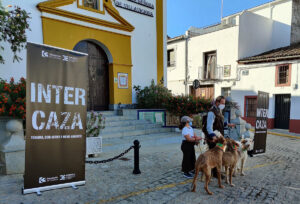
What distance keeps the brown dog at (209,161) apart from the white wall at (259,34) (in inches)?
532

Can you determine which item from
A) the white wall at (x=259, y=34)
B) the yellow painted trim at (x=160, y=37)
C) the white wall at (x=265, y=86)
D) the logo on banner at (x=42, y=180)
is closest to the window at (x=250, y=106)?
the white wall at (x=265, y=86)

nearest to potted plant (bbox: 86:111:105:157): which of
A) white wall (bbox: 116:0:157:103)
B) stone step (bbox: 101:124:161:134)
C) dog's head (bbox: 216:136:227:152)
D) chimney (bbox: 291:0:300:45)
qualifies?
stone step (bbox: 101:124:161:134)

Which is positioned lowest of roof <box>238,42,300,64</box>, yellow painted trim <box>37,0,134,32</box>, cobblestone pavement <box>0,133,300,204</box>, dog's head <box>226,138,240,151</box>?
cobblestone pavement <box>0,133,300,204</box>

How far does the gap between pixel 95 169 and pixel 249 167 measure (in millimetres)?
3787

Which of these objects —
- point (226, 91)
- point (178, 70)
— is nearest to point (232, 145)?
point (226, 91)

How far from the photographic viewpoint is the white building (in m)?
14.4

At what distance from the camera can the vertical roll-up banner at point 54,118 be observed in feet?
10.7

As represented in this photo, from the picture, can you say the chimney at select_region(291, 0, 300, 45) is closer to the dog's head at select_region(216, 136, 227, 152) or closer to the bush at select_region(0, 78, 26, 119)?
the dog's head at select_region(216, 136, 227, 152)

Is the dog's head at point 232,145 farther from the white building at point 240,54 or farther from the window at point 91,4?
the white building at point 240,54

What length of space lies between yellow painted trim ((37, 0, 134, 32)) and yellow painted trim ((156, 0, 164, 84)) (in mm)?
1734

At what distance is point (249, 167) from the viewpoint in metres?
5.30

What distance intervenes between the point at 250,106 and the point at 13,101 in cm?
1475

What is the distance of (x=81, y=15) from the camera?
855 centimetres

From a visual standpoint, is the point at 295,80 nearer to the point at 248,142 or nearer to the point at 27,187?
the point at 248,142
